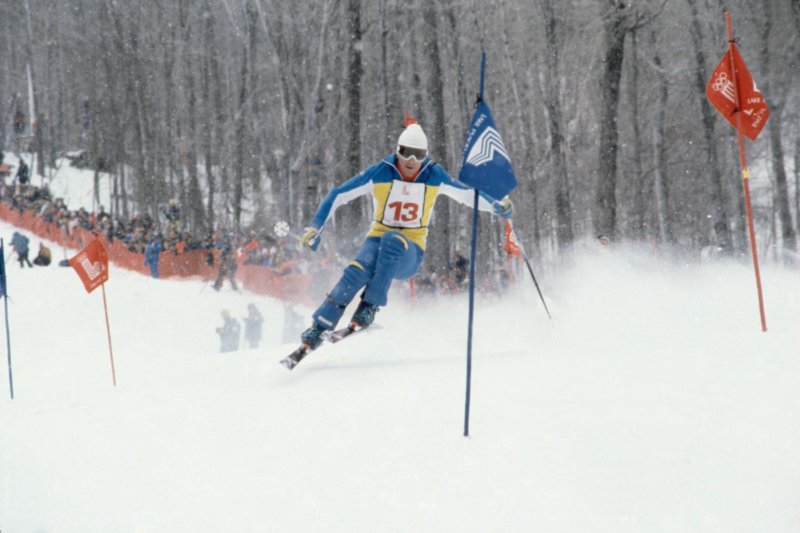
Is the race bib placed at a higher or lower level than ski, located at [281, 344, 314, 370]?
higher

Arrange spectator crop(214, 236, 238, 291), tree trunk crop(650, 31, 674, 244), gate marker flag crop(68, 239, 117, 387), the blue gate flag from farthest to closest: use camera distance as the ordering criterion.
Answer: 1. tree trunk crop(650, 31, 674, 244)
2. spectator crop(214, 236, 238, 291)
3. gate marker flag crop(68, 239, 117, 387)
4. the blue gate flag

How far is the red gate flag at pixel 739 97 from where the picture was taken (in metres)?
6.75

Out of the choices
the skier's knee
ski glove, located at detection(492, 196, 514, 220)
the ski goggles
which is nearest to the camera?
the ski goggles

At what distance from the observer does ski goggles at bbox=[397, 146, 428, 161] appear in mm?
6301

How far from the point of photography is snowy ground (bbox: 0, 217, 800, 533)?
3.75 m

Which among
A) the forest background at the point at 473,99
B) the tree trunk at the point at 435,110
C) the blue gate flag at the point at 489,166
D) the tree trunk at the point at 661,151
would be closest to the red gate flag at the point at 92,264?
the blue gate flag at the point at 489,166

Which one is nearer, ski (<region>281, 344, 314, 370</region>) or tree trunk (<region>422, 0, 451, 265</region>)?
ski (<region>281, 344, 314, 370</region>)

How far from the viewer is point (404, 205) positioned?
263 inches

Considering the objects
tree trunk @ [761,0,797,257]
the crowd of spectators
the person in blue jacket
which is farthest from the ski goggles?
tree trunk @ [761,0,797,257]

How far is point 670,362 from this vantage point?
17.8 ft

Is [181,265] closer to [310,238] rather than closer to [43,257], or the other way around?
[43,257]

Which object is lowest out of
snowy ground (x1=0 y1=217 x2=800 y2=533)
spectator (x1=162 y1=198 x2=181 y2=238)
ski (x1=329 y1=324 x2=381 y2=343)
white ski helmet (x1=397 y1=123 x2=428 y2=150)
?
snowy ground (x1=0 y1=217 x2=800 y2=533)

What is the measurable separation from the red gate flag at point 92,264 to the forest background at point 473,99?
19.4ft

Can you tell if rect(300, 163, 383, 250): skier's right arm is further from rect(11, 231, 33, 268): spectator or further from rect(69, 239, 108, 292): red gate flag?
rect(11, 231, 33, 268): spectator
